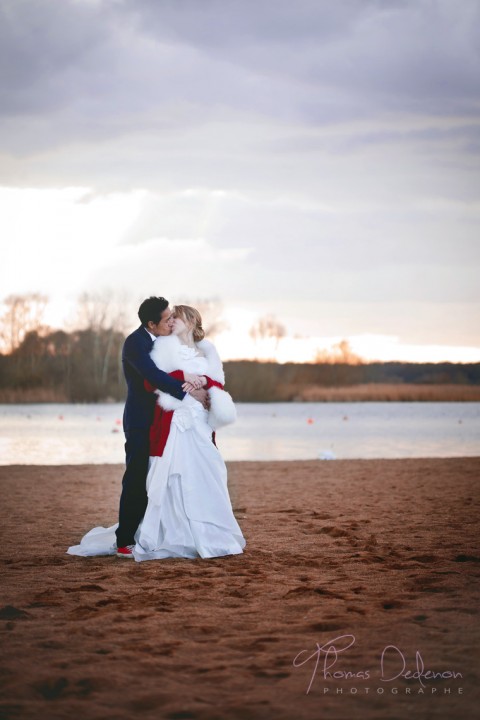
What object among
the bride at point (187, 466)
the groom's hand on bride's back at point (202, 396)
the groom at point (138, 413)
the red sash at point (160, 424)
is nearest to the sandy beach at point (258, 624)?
the bride at point (187, 466)

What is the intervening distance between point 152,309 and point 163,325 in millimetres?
160

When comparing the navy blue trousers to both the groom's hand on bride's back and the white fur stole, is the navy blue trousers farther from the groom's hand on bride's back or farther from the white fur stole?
the groom's hand on bride's back

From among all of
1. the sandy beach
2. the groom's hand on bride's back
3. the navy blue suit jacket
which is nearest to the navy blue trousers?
the navy blue suit jacket

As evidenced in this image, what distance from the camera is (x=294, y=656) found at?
4008 mm

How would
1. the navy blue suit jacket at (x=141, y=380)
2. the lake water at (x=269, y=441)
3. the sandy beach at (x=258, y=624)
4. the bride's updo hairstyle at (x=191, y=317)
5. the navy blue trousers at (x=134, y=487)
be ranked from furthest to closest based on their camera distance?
the lake water at (x=269, y=441)
the bride's updo hairstyle at (x=191, y=317)
the navy blue trousers at (x=134, y=487)
the navy blue suit jacket at (x=141, y=380)
the sandy beach at (x=258, y=624)

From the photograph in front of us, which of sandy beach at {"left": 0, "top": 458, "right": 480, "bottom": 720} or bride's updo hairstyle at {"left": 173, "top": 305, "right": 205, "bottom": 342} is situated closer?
sandy beach at {"left": 0, "top": 458, "right": 480, "bottom": 720}

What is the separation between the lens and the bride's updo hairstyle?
269 inches

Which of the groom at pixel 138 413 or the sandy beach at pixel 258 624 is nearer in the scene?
the sandy beach at pixel 258 624

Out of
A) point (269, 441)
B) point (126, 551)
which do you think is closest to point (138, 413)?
point (126, 551)

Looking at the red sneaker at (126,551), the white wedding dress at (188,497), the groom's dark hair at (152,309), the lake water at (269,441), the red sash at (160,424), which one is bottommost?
the lake water at (269,441)

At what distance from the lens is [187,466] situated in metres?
6.72

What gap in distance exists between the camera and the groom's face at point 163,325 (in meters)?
6.80

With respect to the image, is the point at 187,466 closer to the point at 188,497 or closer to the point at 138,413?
the point at 188,497

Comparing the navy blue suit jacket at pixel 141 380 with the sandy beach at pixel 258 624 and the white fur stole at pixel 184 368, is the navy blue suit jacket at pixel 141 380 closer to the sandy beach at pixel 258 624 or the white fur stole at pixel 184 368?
the white fur stole at pixel 184 368
